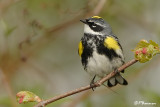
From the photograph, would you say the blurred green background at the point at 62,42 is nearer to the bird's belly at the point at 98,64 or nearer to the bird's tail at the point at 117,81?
the bird's tail at the point at 117,81

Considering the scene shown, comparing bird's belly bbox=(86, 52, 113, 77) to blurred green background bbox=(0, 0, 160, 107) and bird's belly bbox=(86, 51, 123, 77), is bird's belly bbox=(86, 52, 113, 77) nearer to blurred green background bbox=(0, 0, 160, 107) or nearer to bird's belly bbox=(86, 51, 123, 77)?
bird's belly bbox=(86, 51, 123, 77)

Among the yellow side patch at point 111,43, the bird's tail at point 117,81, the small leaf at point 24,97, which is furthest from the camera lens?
the bird's tail at point 117,81

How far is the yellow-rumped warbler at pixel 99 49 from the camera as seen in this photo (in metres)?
3.30

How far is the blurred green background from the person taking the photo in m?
4.09

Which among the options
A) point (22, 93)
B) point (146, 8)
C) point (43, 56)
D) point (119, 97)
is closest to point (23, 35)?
point (43, 56)

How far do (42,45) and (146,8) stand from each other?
170cm

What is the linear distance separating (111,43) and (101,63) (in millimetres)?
235

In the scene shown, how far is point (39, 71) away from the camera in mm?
4781

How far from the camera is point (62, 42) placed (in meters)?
A: 5.51

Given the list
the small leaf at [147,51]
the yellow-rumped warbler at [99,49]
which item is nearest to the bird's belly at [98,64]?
the yellow-rumped warbler at [99,49]

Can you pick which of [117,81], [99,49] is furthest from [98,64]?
[117,81]

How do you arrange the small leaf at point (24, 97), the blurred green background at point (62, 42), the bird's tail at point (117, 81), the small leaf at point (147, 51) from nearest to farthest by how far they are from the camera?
the small leaf at point (147, 51) < the small leaf at point (24, 97) < the bird's tail at point (117, 81) < the blurred green background at point (62, 42)

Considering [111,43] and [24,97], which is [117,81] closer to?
[111,43]

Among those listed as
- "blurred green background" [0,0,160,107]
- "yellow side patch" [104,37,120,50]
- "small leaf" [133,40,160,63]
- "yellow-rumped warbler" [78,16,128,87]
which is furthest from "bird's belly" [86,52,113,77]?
"small leaf" [133,40,160,63]
